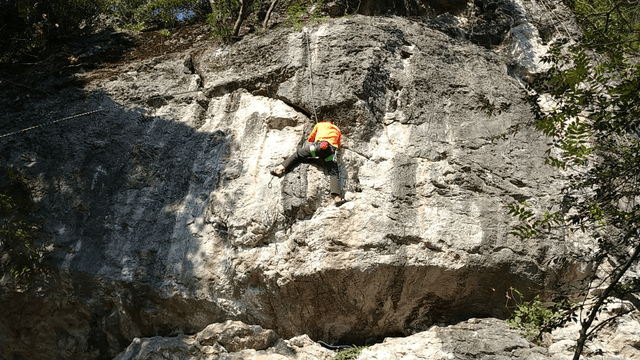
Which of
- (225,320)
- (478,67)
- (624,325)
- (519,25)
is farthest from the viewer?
(519,25)

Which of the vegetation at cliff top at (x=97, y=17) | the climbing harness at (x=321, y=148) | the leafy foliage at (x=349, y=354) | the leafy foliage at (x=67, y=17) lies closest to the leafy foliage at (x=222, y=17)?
the vegetation at cliff top at (x=97, y=17)

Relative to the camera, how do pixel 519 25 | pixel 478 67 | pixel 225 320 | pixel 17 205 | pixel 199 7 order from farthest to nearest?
pixel 199 7 < pixel 519 25 < pixel 478 67 < pixel 17 205 < pixel 225 320

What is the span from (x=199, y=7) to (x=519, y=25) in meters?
5.68

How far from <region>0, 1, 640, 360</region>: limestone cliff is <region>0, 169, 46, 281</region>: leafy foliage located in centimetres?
19

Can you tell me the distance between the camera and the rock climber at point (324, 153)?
6934mm

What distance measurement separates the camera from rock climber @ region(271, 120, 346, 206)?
6.93 m

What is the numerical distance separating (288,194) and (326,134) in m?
0.83

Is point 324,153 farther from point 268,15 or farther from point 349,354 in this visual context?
point 268,15

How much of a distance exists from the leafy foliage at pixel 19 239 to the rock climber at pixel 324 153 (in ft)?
9.41

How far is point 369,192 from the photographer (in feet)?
23.0

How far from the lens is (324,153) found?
6969 millimetres

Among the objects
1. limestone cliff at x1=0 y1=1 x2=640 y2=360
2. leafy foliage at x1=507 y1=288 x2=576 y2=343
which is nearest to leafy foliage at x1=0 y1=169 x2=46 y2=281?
limestone cliff at x1=0 y1=1 x2=640 y2=360

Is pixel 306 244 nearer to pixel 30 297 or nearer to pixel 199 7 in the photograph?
pixel 30 297

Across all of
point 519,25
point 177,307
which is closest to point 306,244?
point 177,307
